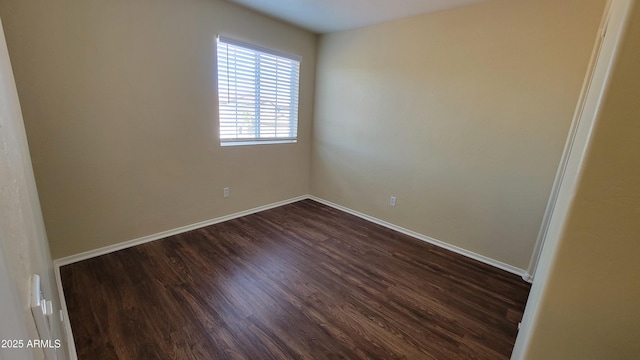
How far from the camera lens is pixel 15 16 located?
5.67 feet

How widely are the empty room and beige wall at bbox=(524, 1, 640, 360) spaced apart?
0.38 feet

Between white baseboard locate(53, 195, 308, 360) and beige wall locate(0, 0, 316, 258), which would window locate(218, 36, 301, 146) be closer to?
beige wall locate(0, 0, 316, 258)

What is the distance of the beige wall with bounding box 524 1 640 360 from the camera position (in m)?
0.46

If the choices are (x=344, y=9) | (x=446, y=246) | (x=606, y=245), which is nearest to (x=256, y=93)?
(x=344, y=9)

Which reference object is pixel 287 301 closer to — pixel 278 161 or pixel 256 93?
pixel 278 161

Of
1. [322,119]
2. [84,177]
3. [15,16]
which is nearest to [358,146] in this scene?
[322,119]

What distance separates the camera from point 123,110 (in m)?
2.28

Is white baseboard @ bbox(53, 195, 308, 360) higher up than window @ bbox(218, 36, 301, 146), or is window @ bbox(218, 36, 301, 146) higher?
window @ bbox(218, 36, 301, 146)

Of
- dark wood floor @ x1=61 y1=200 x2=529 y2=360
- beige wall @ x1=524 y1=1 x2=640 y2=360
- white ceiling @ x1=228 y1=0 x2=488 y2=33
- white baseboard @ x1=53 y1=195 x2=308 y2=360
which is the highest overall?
white ceiling @ x1=228 y1=0 x2=488 y2=33

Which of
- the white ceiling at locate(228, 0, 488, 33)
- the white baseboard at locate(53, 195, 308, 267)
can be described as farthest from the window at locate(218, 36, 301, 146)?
the white baseboard at locate(53, 195, 308, 267)

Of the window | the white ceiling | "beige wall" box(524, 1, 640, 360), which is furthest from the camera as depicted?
the window

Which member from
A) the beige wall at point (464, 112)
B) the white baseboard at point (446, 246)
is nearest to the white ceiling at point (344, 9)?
the beige wall at point (464, 112)

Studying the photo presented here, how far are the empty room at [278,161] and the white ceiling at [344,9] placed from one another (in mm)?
30

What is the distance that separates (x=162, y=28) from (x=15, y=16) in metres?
0.92
